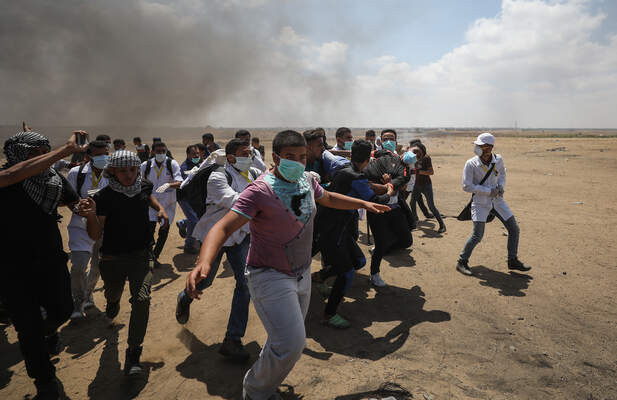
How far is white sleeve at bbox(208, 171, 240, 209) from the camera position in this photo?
3.63 metres

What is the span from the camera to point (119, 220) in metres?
3.40

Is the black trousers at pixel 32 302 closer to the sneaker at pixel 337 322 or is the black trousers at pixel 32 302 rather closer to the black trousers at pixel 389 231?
the sneaker at pixel 337 322

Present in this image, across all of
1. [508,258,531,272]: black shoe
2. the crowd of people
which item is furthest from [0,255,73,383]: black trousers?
[508,258,531,272]: black shoe

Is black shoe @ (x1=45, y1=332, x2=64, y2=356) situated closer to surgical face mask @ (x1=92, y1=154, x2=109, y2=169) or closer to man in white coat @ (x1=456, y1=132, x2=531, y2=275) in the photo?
surgical face mask @ (x1=92, y1=154, x2=109, y2=169)

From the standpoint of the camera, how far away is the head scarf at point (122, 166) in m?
3.29

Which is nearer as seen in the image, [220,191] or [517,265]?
[220,191]

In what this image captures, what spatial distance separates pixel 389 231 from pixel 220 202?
2.56m

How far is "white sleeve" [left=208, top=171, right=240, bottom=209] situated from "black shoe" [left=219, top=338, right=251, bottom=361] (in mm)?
1399

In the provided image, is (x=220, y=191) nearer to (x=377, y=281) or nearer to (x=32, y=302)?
(x=32, y=302)

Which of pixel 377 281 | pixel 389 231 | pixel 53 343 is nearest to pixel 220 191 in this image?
pixel 53 343

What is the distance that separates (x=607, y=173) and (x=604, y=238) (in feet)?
39.0

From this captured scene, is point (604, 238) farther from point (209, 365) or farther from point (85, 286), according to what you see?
point (85, 286)

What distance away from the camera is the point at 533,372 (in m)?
3.35

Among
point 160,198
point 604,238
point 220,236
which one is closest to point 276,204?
point 220,236
